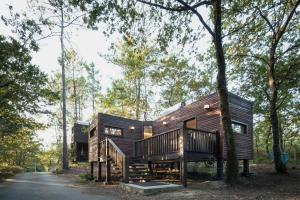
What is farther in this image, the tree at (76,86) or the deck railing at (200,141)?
the tree at (76,86)

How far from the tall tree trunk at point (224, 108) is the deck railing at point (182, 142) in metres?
1.48

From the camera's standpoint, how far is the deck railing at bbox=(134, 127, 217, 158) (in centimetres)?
1027

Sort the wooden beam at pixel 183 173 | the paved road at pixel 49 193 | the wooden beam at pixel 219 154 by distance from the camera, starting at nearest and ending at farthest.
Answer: the paved road at pixel 49 193
the wooden beam at pixel 183 173
the wooden beam at pixel 219 154

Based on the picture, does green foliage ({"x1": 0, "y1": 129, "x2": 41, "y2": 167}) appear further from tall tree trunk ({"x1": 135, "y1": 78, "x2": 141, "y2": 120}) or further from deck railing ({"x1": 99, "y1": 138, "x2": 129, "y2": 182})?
tall tree trunk ({"x1": 135, "y1": 78, "x2": 141, "y2": 120})

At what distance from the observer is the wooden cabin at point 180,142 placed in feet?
34.7

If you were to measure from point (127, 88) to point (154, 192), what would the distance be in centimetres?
2213

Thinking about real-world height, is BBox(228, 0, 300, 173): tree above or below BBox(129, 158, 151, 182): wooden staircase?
above

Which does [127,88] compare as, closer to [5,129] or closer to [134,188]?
[5,129]

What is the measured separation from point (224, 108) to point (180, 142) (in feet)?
7.08

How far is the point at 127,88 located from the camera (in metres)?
29.6

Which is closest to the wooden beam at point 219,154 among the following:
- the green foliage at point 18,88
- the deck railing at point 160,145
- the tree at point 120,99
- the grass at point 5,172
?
the deck railing at point 160,145

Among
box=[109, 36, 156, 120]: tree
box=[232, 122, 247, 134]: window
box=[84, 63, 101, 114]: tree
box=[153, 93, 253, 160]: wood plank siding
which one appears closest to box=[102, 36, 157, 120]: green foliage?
box=[109, 36, 156, 120]: tree

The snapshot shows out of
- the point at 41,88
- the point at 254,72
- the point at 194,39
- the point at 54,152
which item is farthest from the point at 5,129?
the point at 54,152

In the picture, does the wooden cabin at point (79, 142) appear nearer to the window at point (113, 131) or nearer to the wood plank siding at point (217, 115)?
the window at point (113, 131)
